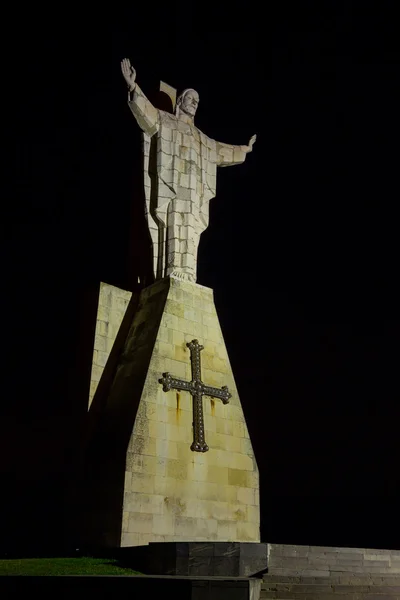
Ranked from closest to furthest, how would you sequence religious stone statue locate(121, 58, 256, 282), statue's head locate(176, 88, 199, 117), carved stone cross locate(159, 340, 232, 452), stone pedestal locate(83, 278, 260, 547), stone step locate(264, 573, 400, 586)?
stone step locate(264, 573, 400, 586)
stone pedestal locate(83, 278, 260, 547)
carved stone cross locate(159, 340, 232, 452)
religious stone statue locate(121, 58, 256, 282)
statue's head locate(176, 88, 199, 117)

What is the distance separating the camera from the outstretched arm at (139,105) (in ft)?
35.6

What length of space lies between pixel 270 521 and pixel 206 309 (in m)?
7.14

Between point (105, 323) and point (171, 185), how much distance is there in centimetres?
261

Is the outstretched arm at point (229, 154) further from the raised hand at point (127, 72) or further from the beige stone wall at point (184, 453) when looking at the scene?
the beige stone wall at point (184, 453)

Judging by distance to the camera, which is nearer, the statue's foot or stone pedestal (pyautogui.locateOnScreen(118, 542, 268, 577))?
stone pedestal (pyautogui.locateOnScreen(118, 542, 268, 577))

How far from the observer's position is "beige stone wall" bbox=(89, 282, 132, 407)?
1008cm

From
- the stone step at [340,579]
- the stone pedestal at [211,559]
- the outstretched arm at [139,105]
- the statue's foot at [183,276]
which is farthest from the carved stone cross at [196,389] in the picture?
the outstretched arm at [139,105]

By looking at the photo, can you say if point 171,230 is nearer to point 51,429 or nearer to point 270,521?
point 51,429

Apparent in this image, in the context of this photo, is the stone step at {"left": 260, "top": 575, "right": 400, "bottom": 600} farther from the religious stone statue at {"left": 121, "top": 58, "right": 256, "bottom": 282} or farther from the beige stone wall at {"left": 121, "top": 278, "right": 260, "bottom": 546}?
the religious stone statue at {"left": 121, "top": 58, "right": 256, "bottom": 282}

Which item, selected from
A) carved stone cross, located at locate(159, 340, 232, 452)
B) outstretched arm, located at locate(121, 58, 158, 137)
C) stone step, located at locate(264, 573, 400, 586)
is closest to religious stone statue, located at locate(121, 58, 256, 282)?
outstretched arm, located at locate(121, 58, 158, 137)

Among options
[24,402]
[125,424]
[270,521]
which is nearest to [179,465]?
[125,424]

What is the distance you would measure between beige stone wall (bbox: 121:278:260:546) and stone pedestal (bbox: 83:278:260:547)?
0.01 metres

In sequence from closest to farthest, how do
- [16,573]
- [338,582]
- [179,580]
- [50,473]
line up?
1. [179,580]
2. [16,573]
3. [338,582]
4. [50,473]

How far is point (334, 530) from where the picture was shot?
15.3m
